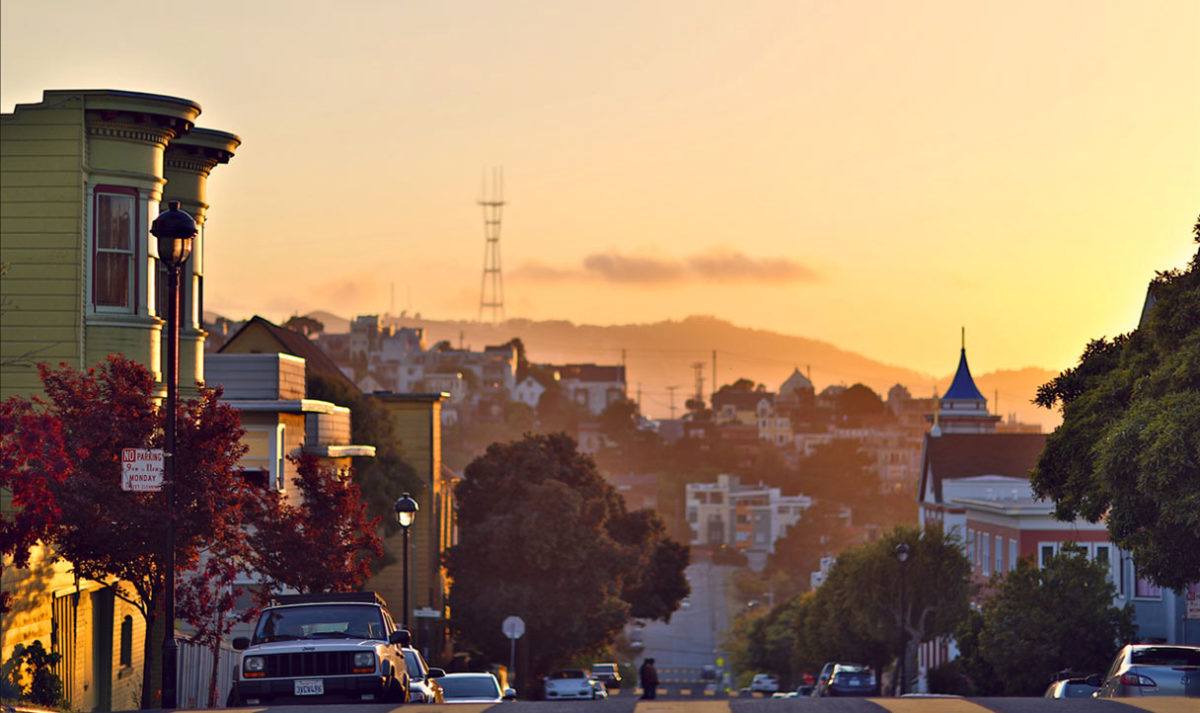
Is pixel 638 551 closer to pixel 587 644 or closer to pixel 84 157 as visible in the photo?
pixel 587 644

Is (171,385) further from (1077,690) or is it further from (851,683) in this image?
(851,683)

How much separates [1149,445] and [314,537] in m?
15.6

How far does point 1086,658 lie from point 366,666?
31269mm

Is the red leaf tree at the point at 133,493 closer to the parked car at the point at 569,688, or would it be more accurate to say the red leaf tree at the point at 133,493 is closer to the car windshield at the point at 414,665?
the car windshield at the point at 414,665

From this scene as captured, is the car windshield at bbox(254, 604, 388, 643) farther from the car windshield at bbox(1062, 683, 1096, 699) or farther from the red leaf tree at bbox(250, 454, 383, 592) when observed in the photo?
the car windshield at bbox(1062, 683, 1096, 699)

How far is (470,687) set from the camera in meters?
30.9

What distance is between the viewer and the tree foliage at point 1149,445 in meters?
25.0

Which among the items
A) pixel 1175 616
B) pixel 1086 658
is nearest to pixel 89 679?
pixel 1086 658

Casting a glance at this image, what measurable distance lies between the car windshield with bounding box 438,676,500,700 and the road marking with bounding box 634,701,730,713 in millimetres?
12153

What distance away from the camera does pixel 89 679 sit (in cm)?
2841

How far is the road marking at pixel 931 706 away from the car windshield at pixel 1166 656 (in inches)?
256

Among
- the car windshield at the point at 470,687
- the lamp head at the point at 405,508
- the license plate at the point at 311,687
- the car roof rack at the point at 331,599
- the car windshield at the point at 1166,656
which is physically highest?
the lamp head at the point at 405,508

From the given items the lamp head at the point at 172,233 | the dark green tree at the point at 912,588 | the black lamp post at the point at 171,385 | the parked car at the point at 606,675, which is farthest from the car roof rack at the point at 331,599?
the parked car at the point at 606,675

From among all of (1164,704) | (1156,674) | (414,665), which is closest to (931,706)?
(1164,704)
